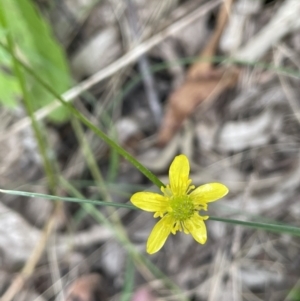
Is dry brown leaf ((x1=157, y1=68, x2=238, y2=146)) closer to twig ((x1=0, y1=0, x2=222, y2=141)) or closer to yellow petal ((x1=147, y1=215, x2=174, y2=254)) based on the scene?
twig ((x1=0, y1=0, x2=222, y2=141))

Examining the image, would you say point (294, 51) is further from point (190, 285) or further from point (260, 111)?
point (190, 285)

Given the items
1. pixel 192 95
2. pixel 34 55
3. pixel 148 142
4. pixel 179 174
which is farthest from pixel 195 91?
pixel 179 174

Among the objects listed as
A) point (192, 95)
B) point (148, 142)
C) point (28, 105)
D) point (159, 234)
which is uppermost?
point (192, 95)

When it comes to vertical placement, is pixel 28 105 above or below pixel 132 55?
below

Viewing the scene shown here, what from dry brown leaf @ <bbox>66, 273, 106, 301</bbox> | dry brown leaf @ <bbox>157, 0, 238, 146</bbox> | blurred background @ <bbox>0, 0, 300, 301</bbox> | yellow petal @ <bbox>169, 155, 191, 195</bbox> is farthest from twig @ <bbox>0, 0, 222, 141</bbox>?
yellow petal @ <bbox>169, 155, 191, 195</bbox>

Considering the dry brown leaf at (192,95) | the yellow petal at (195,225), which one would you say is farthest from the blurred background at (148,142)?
the yellow petal at (195,225)

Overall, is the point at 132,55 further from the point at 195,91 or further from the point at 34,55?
the point at 34,55
